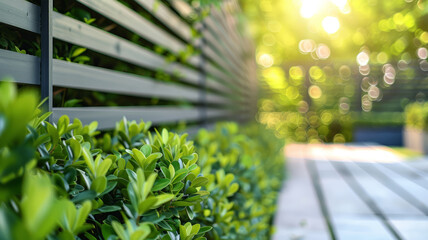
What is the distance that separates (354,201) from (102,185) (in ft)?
8.81

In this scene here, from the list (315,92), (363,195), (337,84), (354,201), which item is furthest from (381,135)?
(354,201)

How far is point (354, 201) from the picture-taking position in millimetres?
2893

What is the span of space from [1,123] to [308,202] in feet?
8.90

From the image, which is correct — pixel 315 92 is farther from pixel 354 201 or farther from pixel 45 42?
pixel 45 42

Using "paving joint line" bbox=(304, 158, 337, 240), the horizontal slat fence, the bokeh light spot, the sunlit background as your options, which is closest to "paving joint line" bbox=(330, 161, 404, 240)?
"paving joint line" bbox=(304, 158, 337, 240)

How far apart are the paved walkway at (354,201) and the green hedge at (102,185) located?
27.1 inches

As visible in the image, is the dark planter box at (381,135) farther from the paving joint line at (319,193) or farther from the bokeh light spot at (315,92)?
the paving joint line at (319,193)

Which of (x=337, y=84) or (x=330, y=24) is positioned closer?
(x=337, y=84)

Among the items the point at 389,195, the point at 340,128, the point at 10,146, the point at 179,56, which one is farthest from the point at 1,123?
the point at 340,128

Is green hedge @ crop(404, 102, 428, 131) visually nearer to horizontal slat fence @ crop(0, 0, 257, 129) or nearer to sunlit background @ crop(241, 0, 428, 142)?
sunlit background @ crop(241, 0, 428, 142)

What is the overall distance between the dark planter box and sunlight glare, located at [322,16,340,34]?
119 inches

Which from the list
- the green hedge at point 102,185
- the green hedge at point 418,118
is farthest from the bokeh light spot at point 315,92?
the green hedge at point 102,185

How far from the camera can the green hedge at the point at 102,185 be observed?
0.41 metres

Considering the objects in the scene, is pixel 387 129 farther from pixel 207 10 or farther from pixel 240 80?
pixel 207 10
